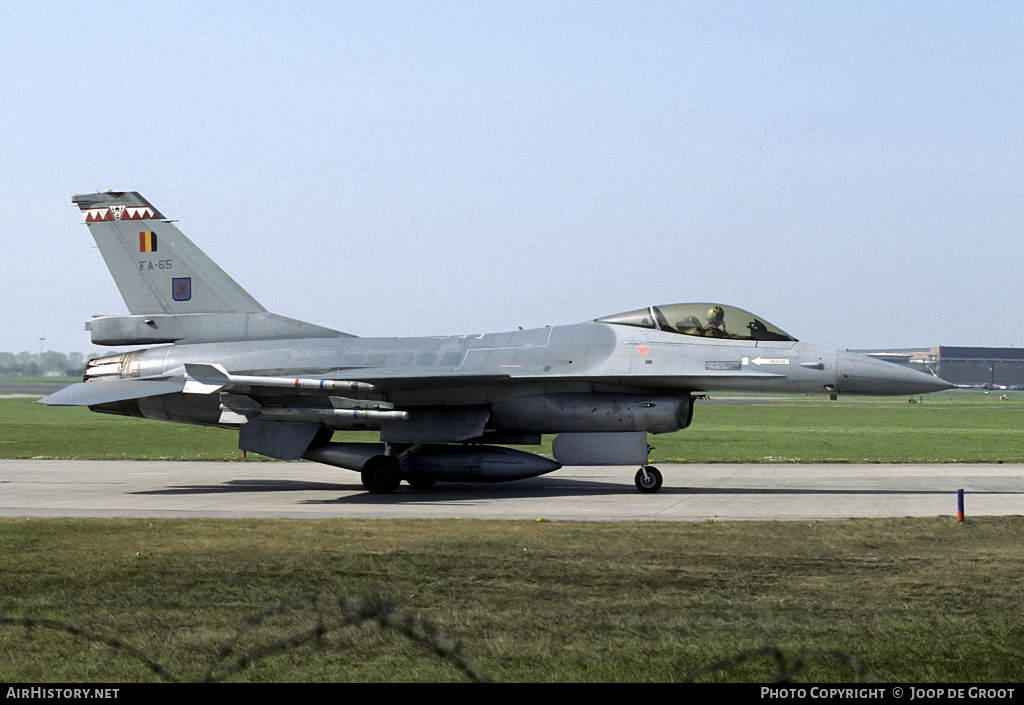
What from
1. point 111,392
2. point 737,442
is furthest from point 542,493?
point 737,442

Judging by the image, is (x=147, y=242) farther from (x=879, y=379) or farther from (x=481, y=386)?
(x=879, y=379)

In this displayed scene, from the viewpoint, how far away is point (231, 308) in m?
20.7

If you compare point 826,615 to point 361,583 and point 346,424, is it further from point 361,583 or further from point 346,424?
point 346,424

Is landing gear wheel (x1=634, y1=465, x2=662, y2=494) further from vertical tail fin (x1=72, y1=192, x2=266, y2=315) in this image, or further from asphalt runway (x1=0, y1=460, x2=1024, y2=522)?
vertical tail fin (x1=72, y1=192, x2=266, y2=315)

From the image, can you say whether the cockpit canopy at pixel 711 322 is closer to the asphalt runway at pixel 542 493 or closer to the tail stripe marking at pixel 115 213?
the asphalt runway at pixel 542 493

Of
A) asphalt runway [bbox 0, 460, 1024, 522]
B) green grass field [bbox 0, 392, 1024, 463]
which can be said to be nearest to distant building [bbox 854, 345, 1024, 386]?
green grass field [bbox 0, 392, 1024, 463]

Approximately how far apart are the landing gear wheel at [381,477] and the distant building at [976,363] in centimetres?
17259

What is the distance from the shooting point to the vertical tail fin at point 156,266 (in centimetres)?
2075

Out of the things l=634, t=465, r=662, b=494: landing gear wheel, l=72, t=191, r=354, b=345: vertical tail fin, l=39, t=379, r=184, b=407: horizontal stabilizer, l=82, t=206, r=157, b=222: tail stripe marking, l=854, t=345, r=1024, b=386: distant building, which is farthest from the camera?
l=854, t=345, r=1024, b=386: distant building

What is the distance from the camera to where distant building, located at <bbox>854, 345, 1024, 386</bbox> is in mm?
179625

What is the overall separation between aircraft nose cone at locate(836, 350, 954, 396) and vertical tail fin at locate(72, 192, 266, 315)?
11582 mm

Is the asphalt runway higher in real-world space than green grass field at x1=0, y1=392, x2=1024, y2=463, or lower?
higher

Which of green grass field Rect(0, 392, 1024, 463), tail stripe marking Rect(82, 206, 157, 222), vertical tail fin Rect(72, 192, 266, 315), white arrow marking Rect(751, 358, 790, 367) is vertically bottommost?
green grass field Rect(0, 392, 1024, 463)

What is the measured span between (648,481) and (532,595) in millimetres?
10140
